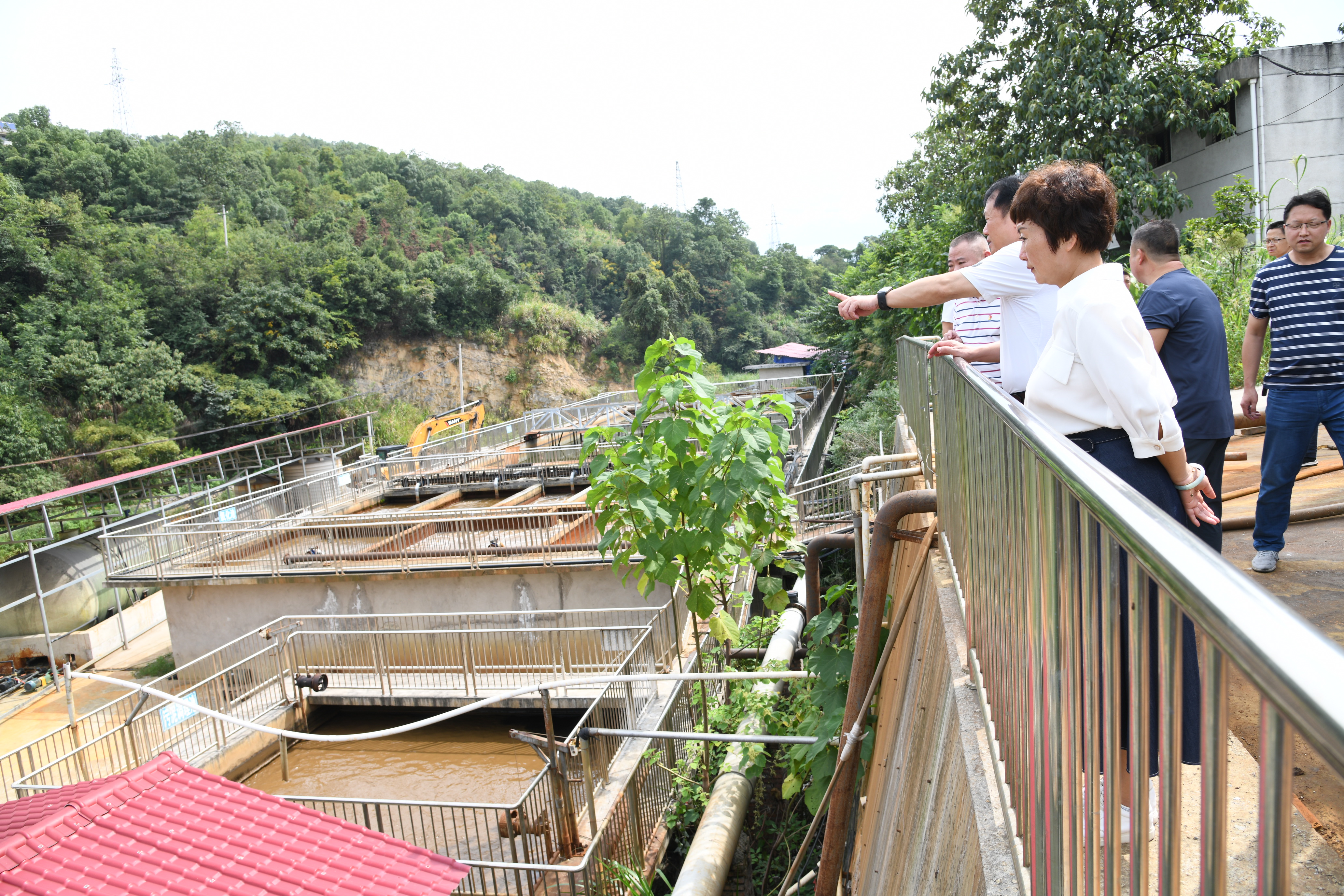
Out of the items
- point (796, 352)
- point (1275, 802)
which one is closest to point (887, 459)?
point (1275, 802)

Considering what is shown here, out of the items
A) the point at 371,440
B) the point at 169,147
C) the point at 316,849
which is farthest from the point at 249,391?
the point at 316,849

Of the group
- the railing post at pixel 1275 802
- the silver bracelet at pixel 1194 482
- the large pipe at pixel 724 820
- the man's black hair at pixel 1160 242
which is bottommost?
the large pipe at pixel 724 820

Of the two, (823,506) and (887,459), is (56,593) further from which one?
(887,459)

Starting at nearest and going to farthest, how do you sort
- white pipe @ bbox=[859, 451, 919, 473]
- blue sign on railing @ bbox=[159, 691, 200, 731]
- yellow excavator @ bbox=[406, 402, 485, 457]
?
white pipe @ bbox=[859, 451, 919, 473]
blue sign on railing @ bbox=[159, 691, 200, 731]
yellow excavator @ bbox=[406, 402, 485, 457]

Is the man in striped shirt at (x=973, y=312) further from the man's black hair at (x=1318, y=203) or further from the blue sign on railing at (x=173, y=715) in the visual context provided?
the blue sign on railing at (x=173, y=715)

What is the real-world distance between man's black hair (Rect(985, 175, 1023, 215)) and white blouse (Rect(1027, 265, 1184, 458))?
5.08 ft

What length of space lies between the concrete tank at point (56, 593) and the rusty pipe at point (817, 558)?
67.9 feet

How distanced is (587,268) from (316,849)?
229 feet

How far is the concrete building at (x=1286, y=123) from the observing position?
13.7m

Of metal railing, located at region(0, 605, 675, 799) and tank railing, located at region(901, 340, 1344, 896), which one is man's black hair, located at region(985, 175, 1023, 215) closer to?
tank railing, located at region(901, 340, 1344, 896)

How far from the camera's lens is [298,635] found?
42.1ft

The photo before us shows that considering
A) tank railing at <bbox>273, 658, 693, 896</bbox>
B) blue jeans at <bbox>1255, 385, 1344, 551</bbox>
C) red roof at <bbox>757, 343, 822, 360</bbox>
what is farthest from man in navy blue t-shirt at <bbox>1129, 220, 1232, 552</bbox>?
red roof at <bbox>757, 343, 822, 360</bbox>

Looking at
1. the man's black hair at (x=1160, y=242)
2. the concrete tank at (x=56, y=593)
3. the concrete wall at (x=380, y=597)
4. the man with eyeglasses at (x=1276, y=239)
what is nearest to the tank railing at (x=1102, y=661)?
the man's black hair at (x=1160, y=242)

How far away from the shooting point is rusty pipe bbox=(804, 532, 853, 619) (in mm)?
6090
